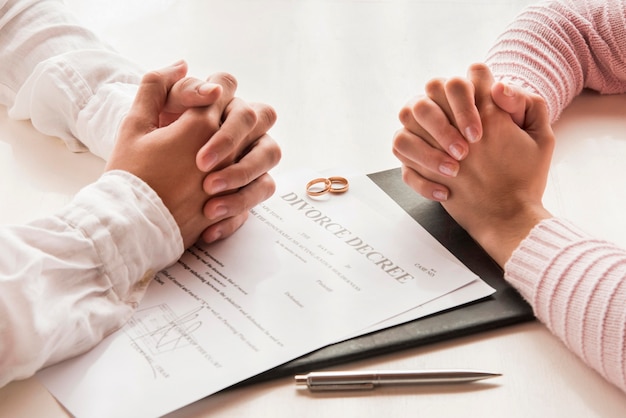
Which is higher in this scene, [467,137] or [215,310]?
[467,137]

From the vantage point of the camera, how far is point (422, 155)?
2.62 ft

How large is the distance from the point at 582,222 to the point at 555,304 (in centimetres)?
17

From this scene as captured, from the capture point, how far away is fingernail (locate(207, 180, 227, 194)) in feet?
2.47

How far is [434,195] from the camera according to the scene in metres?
0.80

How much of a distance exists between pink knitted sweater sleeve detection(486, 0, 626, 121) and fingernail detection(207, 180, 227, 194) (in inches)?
15.9

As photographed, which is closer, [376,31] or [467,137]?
[467,137]

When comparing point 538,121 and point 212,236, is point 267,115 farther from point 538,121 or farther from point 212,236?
point 538,121

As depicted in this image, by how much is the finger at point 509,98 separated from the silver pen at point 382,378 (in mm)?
292

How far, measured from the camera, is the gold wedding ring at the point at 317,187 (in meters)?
0.84


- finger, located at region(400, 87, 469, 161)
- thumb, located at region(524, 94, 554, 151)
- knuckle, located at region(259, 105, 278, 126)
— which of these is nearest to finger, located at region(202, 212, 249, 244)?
knuckle, located at region(259, 105, 278, 126)

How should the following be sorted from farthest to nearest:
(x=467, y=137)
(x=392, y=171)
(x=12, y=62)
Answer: (x=12, y=62) < (x=392, y=171) < (x=467, y=137)

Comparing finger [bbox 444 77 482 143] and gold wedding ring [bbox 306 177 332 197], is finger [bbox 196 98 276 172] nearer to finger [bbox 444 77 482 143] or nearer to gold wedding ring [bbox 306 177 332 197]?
gold wedding ring [bbox 306 177 332 197]

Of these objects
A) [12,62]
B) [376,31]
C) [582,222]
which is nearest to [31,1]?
[12,62]

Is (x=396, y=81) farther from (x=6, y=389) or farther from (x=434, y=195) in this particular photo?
(x=6, y=389)
